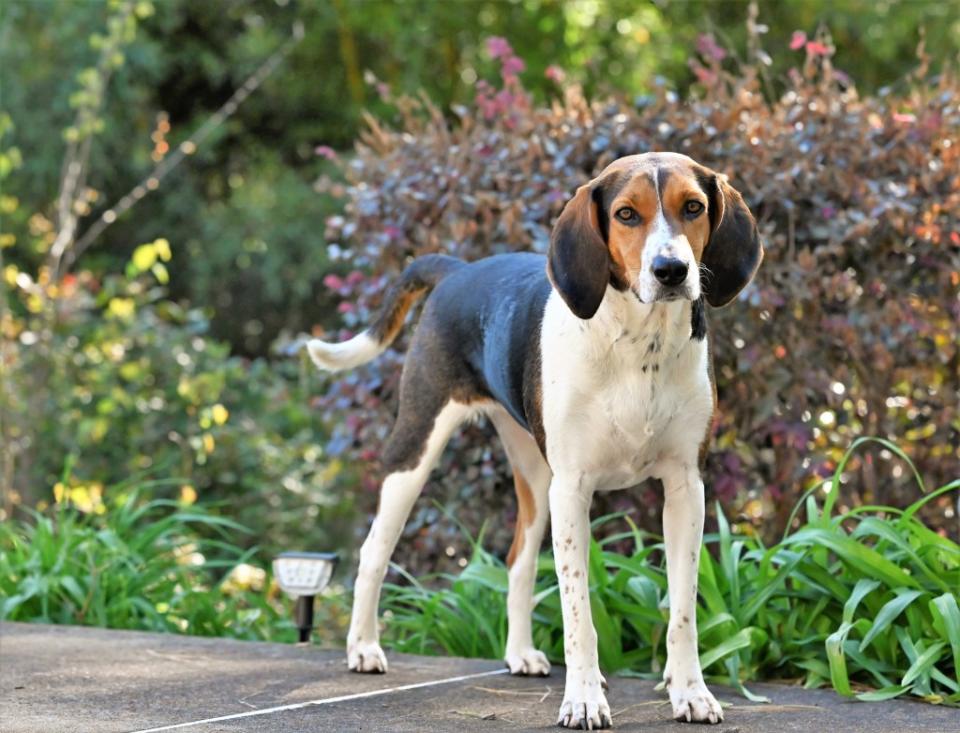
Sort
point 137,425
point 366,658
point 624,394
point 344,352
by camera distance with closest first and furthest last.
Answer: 1. point 624,394
2. point 366,658
3. point 344,352
4. point 137,425

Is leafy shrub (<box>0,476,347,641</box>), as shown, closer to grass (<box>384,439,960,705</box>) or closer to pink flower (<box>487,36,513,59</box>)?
grass (<box>384,439,960,705</box>)

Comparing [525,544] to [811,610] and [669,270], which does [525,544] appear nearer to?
[811,610]

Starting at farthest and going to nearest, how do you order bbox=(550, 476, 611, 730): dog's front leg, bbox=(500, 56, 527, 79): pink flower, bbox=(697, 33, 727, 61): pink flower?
bbox=(500, 56, 527, 79): pink flower, bbox=(697, 33, 727, 61): pink flower, bbox=(550, 476, 611, 730): dog's front leg

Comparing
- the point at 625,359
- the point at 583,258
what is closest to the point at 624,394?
the point at 625,359

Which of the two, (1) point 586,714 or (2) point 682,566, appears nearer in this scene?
(1) point 586,714

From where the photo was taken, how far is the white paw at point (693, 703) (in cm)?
367

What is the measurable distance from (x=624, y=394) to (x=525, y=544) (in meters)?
1.01

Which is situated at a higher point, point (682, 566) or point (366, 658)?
point (682, 566)

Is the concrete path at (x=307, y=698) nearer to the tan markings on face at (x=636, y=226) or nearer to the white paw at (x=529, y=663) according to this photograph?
the white paw at (x=529, y=663)

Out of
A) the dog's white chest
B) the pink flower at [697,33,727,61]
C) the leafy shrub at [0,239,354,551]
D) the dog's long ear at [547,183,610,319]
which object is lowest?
the dog's white chest

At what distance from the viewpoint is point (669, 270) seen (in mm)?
3371

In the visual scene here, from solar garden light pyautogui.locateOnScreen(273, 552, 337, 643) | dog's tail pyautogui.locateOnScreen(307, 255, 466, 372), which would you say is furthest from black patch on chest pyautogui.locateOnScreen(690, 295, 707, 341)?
solar garden light pyautogui.locateOnScreen(273, 552, 337, 643)

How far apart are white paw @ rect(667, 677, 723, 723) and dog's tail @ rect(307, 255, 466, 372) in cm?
177

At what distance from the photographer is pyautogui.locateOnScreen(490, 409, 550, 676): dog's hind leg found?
4.51 metres
